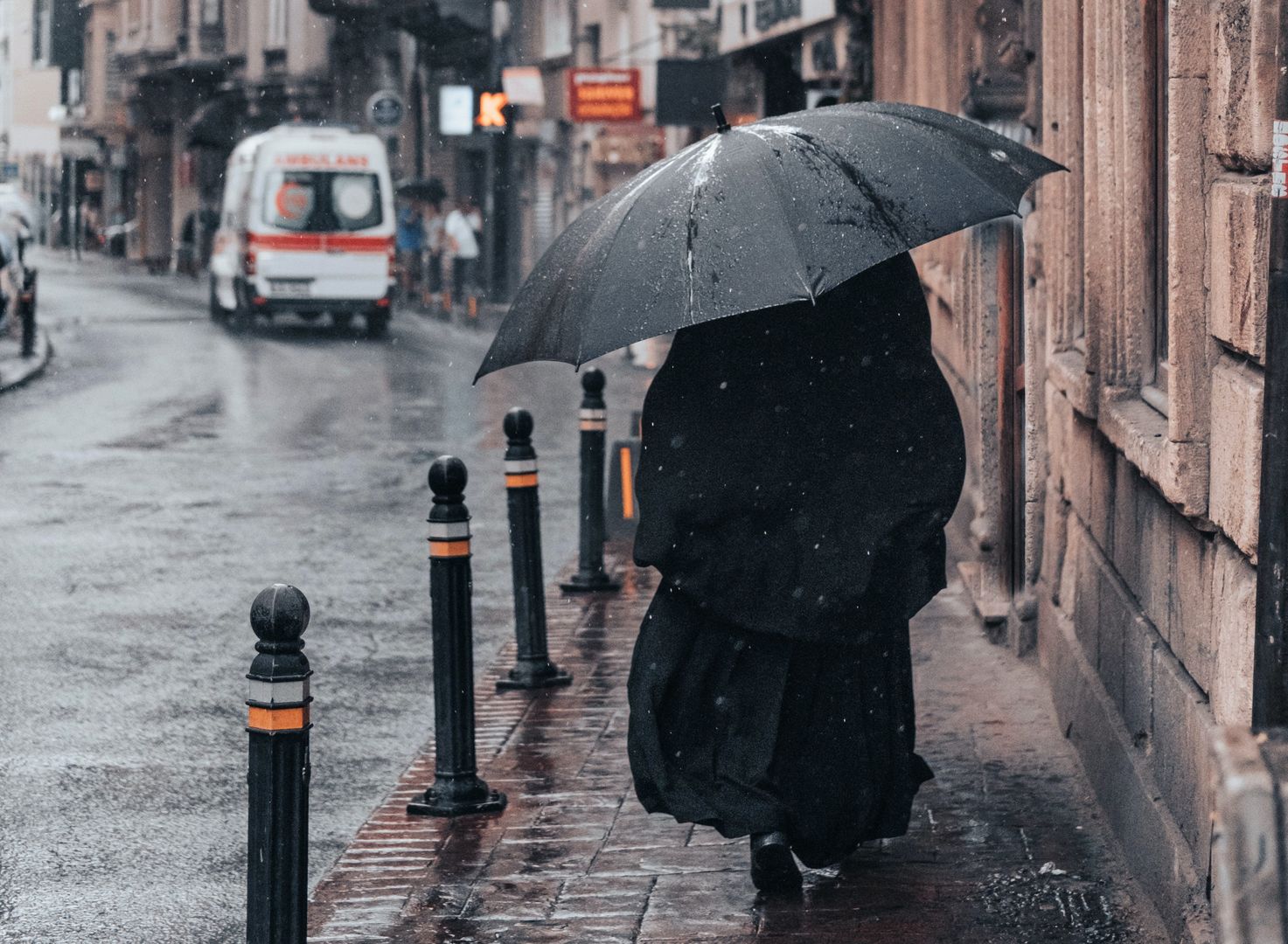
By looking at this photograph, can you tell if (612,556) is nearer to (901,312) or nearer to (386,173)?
(901,312)

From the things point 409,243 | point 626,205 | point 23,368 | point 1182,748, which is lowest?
point 23,368

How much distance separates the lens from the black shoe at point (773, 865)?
5.09m

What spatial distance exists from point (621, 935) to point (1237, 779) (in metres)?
2.96

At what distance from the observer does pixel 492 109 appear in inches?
1266

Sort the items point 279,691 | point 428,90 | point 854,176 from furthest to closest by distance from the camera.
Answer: point 428,90 → point 854,176 → point 279,691

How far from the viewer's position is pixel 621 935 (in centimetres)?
493

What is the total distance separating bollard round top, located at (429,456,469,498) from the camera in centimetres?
619

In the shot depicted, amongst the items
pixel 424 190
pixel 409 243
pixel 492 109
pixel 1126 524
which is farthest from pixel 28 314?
pixel 1126 524

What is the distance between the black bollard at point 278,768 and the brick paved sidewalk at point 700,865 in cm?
72

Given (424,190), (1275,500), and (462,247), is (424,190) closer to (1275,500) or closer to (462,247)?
(462,247)

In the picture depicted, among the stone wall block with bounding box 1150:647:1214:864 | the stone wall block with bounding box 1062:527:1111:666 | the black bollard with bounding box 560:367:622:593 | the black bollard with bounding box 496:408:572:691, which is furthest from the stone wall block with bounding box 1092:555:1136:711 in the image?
the black bollard with bounding box 560:367:622:593

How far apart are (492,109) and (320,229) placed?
340cm

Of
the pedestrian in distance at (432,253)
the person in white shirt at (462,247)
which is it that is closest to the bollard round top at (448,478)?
the person in white shirt at (462,247)

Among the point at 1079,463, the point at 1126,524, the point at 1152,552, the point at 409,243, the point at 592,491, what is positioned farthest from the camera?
the point at 409,243
